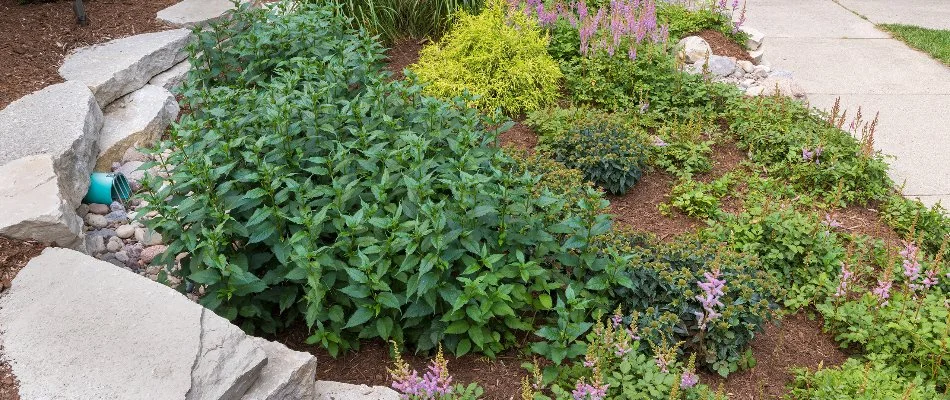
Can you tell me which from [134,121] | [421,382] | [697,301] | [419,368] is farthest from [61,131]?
[697,301]

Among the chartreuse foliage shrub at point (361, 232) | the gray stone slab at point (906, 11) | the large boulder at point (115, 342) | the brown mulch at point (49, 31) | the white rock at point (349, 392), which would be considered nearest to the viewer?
the large boulder at point (115, 342)

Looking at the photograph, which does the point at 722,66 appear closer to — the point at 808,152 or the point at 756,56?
the point at 756,56

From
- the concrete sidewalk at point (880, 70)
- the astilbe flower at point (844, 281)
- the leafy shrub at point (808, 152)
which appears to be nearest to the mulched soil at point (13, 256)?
the astilbe flower at point (844, 281)

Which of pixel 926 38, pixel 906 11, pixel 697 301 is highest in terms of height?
pixel 697 301

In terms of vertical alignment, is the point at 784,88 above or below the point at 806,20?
above

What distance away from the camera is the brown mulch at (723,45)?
691cm

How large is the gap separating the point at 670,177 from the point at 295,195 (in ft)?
8.85

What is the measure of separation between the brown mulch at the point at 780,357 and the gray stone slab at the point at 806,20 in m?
4.85

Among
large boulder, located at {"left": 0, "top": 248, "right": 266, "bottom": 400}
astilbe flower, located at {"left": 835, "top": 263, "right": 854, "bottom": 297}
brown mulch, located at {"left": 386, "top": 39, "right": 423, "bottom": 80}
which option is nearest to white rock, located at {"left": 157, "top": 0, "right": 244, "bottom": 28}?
brown mulch, located at {"left": 386, "top": 39, "right": 423, "bottom": 80}

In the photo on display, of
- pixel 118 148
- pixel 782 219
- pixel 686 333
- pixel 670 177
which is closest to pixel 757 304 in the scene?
pixel 686 333

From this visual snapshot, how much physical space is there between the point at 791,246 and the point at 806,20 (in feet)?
19.6

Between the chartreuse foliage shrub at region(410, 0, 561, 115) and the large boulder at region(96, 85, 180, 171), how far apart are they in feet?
6.08

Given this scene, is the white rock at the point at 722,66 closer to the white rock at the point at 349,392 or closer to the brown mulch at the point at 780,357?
the brown mulch at the point at 780,357

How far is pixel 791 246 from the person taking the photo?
3852 millimetres
